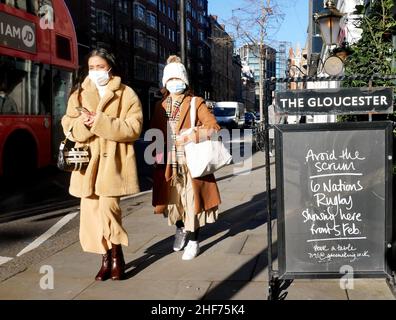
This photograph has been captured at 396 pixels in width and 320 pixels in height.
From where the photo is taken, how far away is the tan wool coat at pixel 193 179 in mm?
4820

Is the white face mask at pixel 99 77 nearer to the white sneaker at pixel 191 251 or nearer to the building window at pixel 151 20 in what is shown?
the white sneaker at pixel 191 251

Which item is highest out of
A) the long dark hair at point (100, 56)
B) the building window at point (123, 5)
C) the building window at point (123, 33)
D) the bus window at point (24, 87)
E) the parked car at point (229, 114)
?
the building window at point (123, 5)

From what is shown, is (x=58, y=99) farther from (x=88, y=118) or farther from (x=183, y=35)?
(x=88, y=118)

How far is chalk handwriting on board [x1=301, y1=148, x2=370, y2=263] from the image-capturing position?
3.59 m

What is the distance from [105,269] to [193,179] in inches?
48.3

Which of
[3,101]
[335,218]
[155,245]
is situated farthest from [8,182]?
[335,218]

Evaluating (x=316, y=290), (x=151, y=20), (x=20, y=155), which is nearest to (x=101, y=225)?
(x=316, y=290)

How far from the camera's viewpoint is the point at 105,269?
13.7 ft

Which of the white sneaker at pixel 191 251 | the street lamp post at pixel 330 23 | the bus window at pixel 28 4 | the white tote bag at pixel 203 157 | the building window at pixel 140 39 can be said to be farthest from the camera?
the building window at pixel 140 39

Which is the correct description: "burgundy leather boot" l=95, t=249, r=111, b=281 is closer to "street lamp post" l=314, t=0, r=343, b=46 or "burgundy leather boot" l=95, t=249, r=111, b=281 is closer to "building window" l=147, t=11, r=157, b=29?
"street lamp post" l=314, t=0, r=343, b=46

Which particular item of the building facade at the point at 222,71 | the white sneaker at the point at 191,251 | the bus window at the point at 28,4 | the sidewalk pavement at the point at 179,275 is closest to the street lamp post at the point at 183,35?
the bus window at the point at 28,4

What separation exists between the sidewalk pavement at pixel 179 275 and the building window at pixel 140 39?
49258 millimetres

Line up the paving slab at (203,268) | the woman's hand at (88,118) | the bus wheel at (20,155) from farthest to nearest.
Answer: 1. the bus wheel at (20,155)
2. the paving slab at (203,268)
3. the woman's hand at (88,118)

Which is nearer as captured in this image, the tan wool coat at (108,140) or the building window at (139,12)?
the tan wool coat at (108,140)
